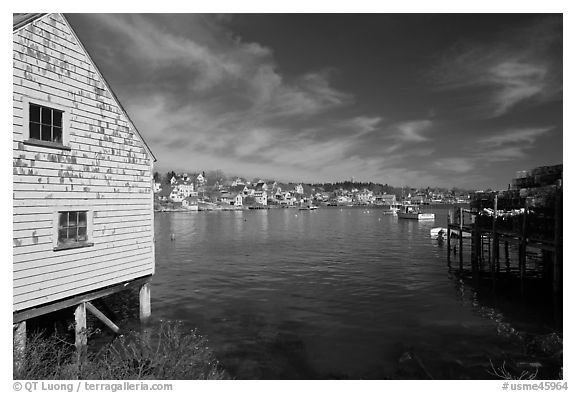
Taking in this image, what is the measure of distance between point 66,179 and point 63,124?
5.19 feet

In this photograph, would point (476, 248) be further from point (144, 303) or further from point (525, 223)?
point (144, 303)

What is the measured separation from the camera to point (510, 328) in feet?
46.5

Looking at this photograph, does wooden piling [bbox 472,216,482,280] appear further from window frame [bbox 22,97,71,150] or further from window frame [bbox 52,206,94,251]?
window frame [bbox 22,97,71,150]

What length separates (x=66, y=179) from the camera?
977cm

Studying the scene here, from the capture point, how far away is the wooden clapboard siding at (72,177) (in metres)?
8.71

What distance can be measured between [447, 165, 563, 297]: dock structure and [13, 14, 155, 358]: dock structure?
17340 mm

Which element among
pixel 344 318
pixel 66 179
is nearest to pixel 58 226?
pixel 66 179

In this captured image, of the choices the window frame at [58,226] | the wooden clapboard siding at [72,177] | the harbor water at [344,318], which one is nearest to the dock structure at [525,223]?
the harbor water at [344,318]

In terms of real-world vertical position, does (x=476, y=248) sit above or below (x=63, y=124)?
below

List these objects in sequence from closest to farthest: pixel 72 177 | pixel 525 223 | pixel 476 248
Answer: pixel 72 177
pixel 525 223
pixel 476 248

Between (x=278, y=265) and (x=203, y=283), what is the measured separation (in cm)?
820

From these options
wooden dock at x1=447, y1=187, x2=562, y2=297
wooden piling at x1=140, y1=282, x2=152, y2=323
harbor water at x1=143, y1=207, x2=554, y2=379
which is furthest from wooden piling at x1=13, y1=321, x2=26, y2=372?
wooden dock at x1=447, y1=187, x2=562, y2=297
